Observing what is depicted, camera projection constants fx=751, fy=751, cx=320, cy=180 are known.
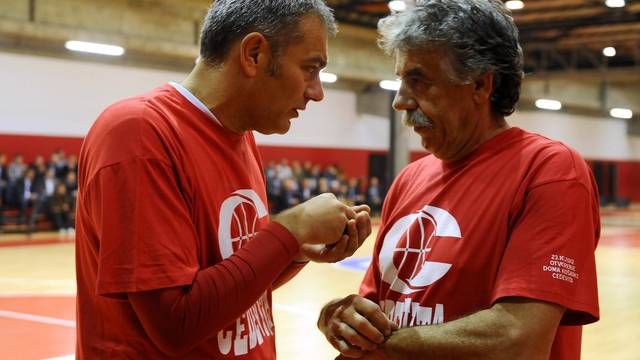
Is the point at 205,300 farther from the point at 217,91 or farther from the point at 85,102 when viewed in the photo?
the point at 85,102

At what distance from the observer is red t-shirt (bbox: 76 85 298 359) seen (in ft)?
5.51

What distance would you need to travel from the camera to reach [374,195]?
22.3m

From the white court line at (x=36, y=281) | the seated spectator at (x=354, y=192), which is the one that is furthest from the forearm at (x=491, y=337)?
the seated spectator at (x=354, y=192)

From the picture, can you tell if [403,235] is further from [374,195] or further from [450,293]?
[374,195]

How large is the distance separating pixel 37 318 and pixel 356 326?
6421 millimetres

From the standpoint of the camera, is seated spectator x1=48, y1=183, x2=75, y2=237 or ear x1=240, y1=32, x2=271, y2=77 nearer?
ear x1=240, y1=32, x2=271, y2=77

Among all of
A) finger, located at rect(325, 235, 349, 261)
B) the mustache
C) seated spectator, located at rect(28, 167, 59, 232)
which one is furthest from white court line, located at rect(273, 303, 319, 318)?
seated spectator, located at rect(28, 167, 59, 232)

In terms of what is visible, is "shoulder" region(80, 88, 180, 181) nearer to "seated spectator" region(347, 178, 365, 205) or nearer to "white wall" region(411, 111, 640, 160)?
"seated spectator" region(347, 178, 365, 205)

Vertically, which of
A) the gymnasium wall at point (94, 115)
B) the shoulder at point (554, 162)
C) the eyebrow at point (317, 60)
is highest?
the gymnasium wall at point (94, 115)

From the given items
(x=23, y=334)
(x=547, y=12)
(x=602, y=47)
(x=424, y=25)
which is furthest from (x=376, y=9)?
(x=424, y=25)

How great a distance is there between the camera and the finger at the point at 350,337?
1.94 meters

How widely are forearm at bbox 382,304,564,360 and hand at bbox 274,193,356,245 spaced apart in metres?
0.34

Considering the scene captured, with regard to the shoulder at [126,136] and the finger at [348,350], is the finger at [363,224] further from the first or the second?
the shoulder at [126,136]

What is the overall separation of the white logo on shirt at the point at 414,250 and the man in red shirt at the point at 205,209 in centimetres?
18
